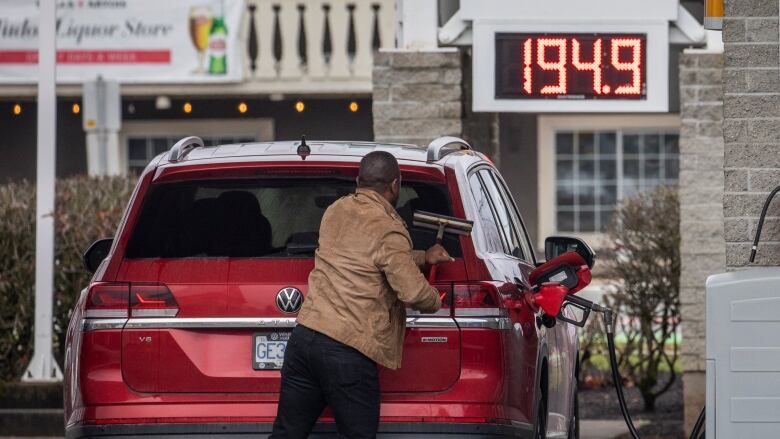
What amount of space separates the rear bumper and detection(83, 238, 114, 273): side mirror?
1.41 m

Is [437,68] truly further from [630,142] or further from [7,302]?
[630,142]

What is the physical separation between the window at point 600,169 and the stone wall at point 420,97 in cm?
1040

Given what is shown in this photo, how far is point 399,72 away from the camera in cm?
1091

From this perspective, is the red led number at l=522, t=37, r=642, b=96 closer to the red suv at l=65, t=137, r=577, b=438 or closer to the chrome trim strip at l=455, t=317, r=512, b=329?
the red suv at l=65, t=137, r=577, b=438

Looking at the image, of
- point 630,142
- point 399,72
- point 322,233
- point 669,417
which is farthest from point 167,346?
point 630,142

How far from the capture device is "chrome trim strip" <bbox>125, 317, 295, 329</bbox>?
244 inches

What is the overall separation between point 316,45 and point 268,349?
568 inches

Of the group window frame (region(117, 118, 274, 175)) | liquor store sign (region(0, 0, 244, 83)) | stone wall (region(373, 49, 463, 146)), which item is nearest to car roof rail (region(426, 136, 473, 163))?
stone wall (region(373, 49, 463, 146))

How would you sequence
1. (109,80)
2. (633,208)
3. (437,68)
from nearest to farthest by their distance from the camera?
(437,68), (633,208), (109,80)

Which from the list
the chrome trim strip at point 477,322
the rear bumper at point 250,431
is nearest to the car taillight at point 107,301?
the rear bumper at point 250,431

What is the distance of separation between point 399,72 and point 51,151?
248cm

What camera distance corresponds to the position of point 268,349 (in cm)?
625

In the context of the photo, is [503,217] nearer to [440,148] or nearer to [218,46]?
[440,148]

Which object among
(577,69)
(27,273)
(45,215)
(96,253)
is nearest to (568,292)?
(96,253)
